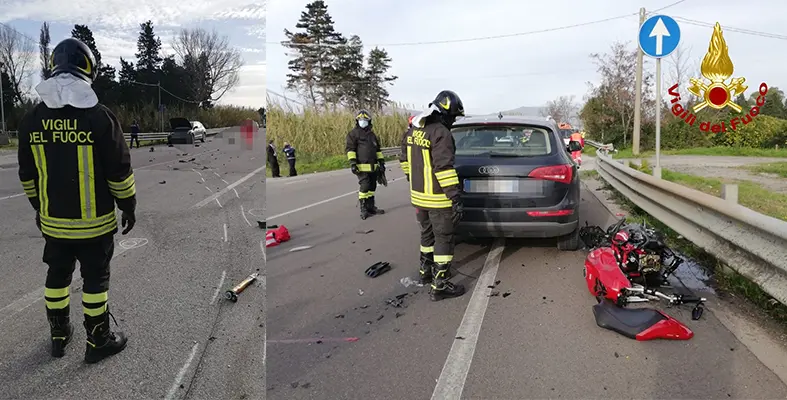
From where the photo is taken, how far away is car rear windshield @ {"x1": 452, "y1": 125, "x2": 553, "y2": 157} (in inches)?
234

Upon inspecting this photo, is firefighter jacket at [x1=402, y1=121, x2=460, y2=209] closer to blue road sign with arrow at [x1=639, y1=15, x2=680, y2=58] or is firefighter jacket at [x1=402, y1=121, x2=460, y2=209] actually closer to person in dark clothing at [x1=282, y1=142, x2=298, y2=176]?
blue road sign with arrow at [x1=639, y1=15, x2=680, y2=58]

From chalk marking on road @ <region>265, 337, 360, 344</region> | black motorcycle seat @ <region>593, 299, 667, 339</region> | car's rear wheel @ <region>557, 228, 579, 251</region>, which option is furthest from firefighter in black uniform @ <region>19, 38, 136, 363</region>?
car's rear wheel @ <region>557, 228, 579, 251</region>

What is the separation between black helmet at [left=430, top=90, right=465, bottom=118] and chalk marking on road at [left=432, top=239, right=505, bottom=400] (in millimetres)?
1487

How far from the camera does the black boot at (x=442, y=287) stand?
15.2ft

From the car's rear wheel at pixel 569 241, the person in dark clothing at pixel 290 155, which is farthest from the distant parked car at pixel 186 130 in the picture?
the person in dark clothing at pixel 290 155

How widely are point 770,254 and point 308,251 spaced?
4.34 metres

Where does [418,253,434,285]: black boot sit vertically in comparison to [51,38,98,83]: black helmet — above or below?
below

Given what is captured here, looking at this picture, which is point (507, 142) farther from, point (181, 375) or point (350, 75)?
point (350, 75)

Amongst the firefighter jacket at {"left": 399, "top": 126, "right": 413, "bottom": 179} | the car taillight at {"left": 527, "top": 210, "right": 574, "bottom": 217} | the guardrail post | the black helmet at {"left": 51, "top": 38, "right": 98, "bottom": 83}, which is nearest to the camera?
the black helmet at {"left": 51, "top": 38, "right": 98, "bottom": 83}

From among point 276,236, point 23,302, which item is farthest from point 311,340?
point 276,236

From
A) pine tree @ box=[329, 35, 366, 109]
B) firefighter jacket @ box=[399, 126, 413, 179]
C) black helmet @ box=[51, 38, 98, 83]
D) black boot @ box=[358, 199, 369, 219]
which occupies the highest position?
pine tree @ box=[329, 35, 366, 109]

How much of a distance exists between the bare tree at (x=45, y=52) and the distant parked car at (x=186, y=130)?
799 millimetres

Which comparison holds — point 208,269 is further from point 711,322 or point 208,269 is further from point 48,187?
point 711,322

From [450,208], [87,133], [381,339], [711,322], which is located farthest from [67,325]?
→ [711,322]
